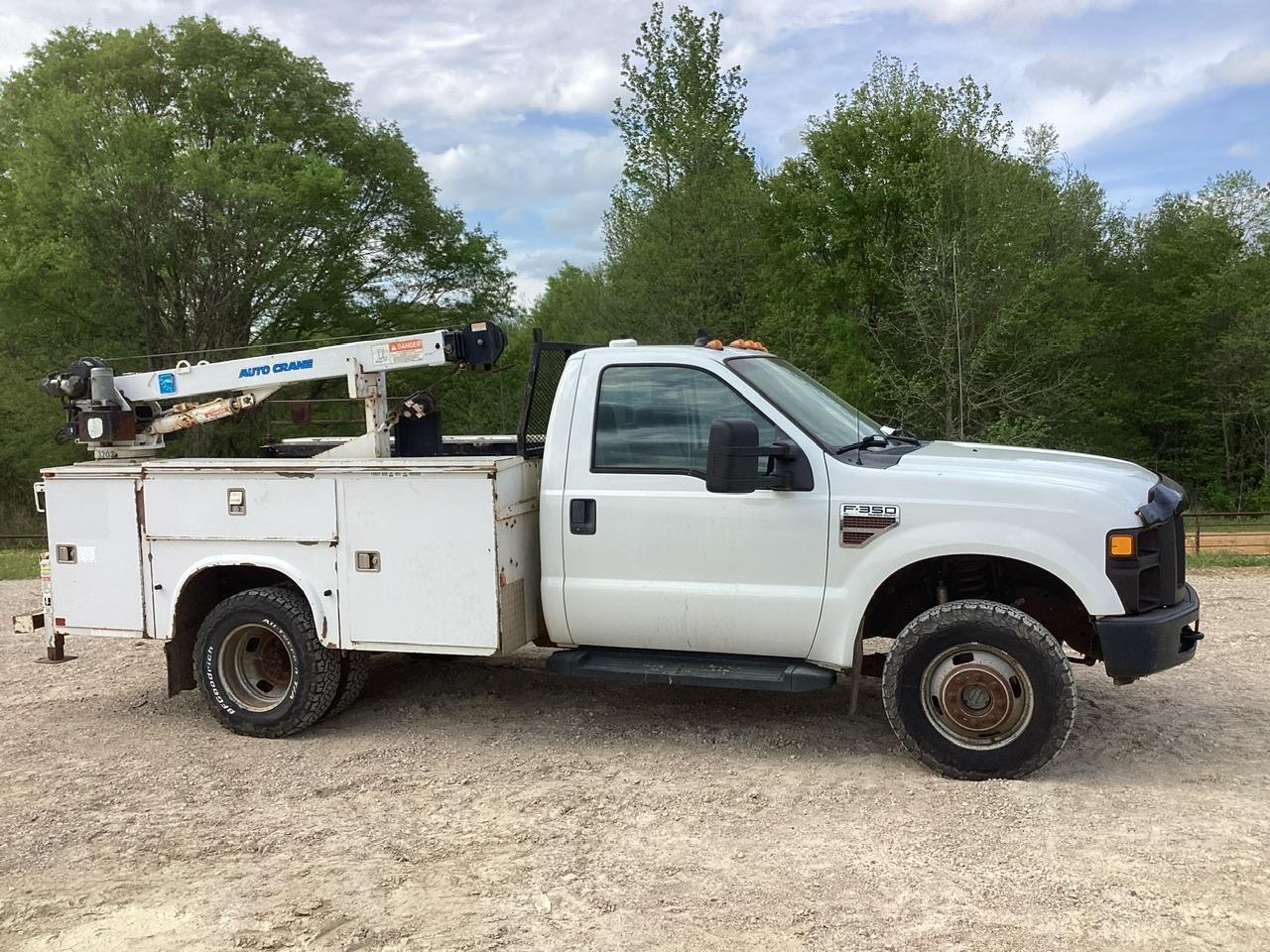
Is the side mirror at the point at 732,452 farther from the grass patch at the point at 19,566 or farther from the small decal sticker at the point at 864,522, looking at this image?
the grass patch at the point at 19,566

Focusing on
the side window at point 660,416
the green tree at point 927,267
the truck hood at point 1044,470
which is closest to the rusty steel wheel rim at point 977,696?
the truck hood at point 1044,470

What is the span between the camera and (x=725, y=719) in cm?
617

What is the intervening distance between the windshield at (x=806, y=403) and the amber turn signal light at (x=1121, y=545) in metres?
1.36

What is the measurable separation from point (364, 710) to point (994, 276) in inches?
877

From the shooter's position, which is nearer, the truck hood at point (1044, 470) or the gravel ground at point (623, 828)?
the gravel ground at point (623, 828)

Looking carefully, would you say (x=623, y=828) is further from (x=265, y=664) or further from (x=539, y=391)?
(x=265, y=664)

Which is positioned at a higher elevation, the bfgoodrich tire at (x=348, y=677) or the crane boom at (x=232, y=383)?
the crane boom at (x=232, y=383)

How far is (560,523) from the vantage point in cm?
562

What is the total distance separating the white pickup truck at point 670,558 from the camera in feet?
16.3

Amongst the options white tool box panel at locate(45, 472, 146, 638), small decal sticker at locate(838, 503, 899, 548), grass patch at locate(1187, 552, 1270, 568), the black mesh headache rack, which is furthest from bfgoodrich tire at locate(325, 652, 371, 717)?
grass patch at locate(1187, 552, 1270, 568)

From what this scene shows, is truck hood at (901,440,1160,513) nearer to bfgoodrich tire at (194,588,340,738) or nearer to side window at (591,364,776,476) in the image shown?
side window at (591,364,776,476)

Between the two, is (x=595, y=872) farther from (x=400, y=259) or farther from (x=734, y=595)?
(x=400, y=259)

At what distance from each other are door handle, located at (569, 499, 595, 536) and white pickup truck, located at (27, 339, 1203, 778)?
0.01 m

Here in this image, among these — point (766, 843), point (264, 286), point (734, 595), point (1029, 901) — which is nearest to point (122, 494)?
point (734, 595)
